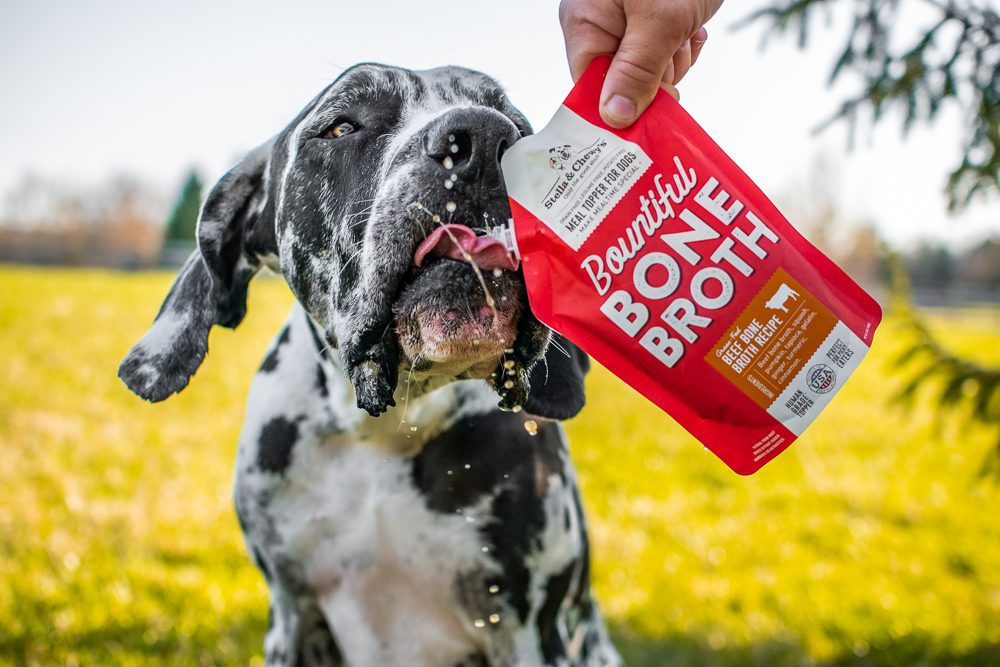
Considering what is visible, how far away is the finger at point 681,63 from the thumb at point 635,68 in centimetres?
34

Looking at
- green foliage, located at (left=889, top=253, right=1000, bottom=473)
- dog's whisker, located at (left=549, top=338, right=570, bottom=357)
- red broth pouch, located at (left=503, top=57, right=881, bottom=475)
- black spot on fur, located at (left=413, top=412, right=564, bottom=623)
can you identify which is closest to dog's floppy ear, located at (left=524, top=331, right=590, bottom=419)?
dog's whisker, located at (left=549, top=338, right=570, bottom=357)

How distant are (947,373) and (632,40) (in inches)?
117

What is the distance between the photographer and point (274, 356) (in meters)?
2.52

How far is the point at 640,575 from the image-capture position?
15.0 ft

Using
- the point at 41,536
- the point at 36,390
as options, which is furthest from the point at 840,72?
the point at 36,390

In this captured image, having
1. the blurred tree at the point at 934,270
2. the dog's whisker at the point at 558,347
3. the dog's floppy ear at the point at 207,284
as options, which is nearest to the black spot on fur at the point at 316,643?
the dog's floppy ear at the point at 207,284

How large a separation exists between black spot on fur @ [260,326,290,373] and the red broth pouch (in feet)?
3.76

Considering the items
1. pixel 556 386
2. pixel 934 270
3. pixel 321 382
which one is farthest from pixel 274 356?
pixel 934 270

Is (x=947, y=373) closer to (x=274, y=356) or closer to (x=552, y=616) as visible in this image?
(x=552, y=616)

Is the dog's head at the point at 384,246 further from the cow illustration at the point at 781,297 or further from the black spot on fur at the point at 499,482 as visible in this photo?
the cow illustration at the point at 781,297

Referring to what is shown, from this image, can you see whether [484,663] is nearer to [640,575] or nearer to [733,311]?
[733,311]

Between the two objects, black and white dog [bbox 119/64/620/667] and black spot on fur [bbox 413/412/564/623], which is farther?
black spot on fur [bbox 413/412/564/623]

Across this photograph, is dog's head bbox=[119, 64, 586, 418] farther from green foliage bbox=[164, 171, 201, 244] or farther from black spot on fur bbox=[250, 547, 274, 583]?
green foliage bbox=[164, 171, 201, 244]

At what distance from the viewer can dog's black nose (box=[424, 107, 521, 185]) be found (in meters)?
1.62
